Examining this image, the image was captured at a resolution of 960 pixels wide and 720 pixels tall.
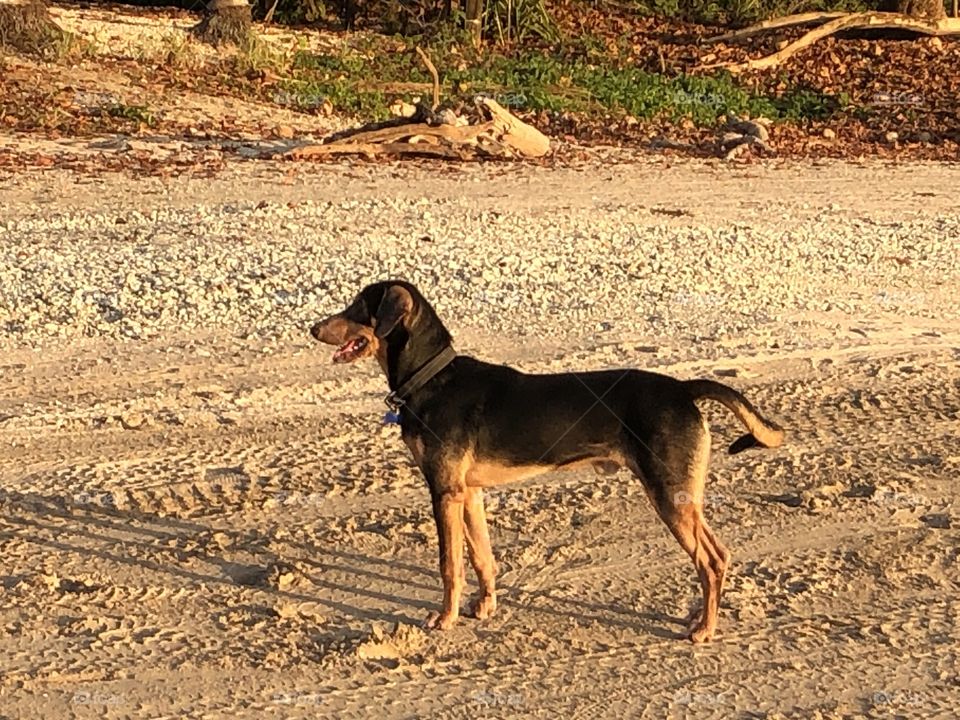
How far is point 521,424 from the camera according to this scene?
19.9 feet

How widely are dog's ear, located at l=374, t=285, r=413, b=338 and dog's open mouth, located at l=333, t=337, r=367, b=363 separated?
14 cm

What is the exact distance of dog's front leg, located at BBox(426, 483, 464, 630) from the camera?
6.04 m

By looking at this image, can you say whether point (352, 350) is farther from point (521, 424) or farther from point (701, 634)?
point (701, 634)

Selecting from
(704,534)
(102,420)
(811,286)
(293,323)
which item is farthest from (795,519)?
(811,286)

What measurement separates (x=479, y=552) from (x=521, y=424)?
56 cm

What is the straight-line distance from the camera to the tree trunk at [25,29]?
2150 centimetres

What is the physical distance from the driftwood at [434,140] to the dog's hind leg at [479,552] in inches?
449

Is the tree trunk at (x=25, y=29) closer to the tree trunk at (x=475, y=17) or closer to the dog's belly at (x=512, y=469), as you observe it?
the tree trunk at (x=475, y=17)

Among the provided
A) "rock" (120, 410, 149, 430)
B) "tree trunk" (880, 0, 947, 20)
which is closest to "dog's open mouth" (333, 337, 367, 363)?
"rock" (120, 410, 149, 430)

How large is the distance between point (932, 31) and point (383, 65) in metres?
9.60

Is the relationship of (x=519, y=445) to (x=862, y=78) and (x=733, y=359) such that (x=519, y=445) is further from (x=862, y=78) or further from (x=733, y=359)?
(x=862, y=78)

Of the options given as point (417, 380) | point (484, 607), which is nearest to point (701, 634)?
point (484, 607)

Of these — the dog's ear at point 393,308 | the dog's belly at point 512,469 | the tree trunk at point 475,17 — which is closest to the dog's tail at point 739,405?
the dog's belly at point 512,469

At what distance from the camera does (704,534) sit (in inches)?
236
